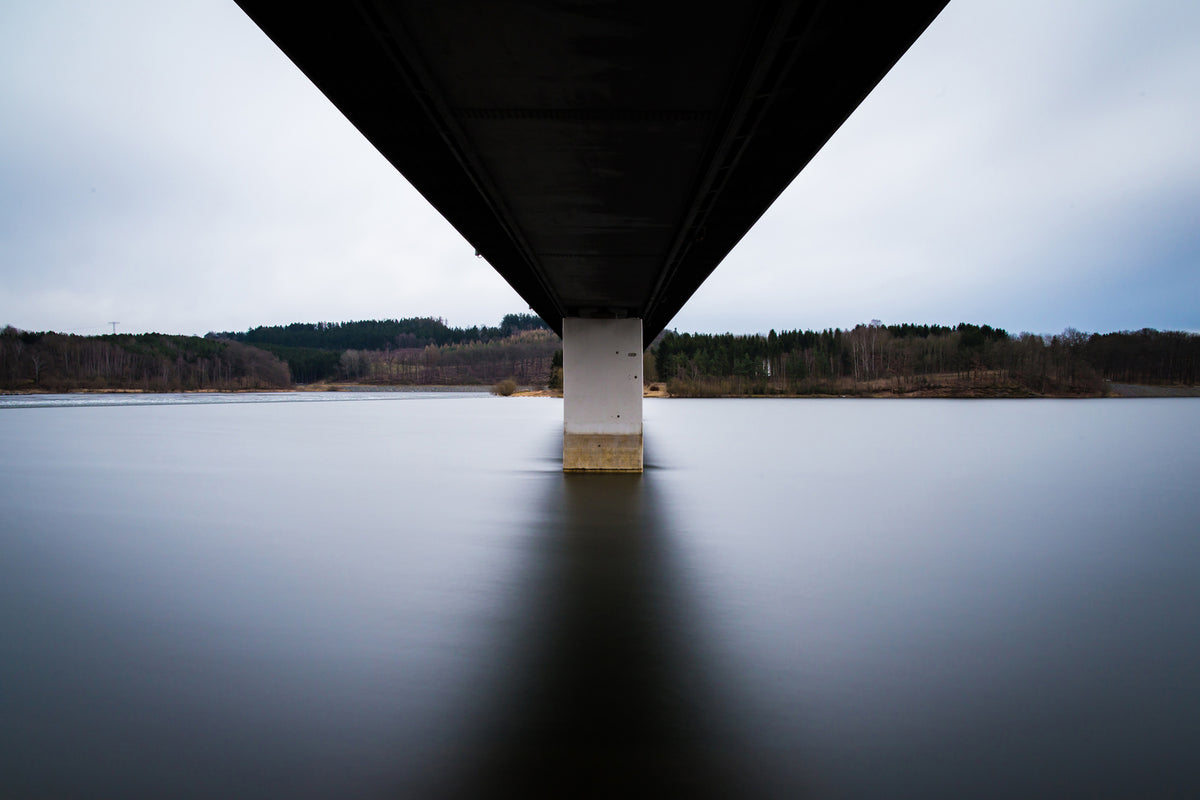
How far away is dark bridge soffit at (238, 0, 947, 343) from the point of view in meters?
4.86

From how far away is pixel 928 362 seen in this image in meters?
130

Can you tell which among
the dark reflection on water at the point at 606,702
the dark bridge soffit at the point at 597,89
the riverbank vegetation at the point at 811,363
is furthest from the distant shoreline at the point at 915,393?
the dark reflection on water at the point at 606,702

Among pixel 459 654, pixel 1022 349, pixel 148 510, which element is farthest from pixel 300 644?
pixel 1022 349

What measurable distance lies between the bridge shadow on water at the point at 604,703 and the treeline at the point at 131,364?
137m

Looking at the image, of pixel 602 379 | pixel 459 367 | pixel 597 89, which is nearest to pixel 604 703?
pixel 597 89

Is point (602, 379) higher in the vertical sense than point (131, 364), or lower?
lower

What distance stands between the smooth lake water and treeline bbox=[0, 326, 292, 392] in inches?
5066

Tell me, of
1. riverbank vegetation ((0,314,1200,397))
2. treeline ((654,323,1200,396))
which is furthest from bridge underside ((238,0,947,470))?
treeline ((654,323,1200,396))

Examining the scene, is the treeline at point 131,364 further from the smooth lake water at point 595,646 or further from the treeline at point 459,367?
the smooth lake water at point 595,646

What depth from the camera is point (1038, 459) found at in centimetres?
2672

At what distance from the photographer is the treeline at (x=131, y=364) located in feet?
376

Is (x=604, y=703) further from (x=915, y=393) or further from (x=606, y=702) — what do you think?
(x=915, y=393)

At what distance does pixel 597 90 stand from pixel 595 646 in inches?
198

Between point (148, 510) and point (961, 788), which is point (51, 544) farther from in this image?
point (961, 788)
